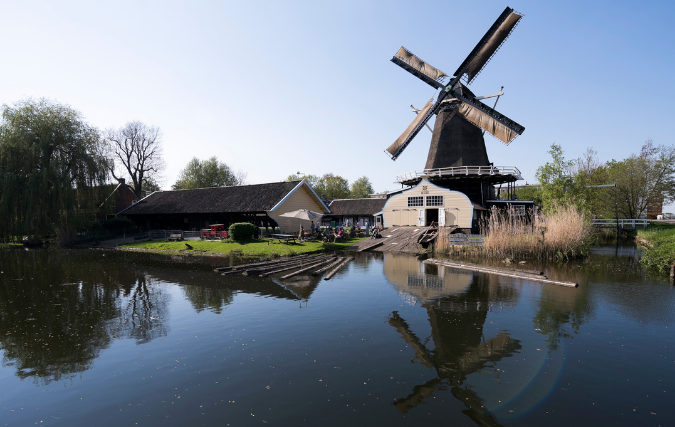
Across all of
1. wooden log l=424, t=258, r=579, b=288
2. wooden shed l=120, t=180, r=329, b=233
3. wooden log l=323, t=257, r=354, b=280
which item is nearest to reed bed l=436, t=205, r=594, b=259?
wooden log l=424, t=258, r=579, b=288

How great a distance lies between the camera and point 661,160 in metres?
38.1

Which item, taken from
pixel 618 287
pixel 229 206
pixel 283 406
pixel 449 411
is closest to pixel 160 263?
pixel 229 206

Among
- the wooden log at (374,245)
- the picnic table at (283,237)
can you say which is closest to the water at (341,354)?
the wooden log at (374,245)

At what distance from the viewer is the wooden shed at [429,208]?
27534mm

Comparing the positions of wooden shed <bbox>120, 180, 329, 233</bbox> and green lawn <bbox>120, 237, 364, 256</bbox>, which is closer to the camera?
green lawn <bbox>120, 237, 364, 256</bbox>

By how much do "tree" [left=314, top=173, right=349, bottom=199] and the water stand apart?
5901 cm

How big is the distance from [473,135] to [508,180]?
5.21 m

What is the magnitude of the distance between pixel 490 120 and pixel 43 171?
38.7 metres

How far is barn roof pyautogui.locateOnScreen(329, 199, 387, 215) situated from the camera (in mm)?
42906

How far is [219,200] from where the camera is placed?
32.1 meters

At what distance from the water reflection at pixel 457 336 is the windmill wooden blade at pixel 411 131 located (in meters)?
19.1

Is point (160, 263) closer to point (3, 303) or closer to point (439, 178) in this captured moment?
point (3, 303)

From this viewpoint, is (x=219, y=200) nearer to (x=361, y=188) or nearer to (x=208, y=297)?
(x=208, y=297)

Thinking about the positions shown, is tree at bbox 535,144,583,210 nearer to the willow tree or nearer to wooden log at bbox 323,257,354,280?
wooden log at bbox 323,257,354,280
